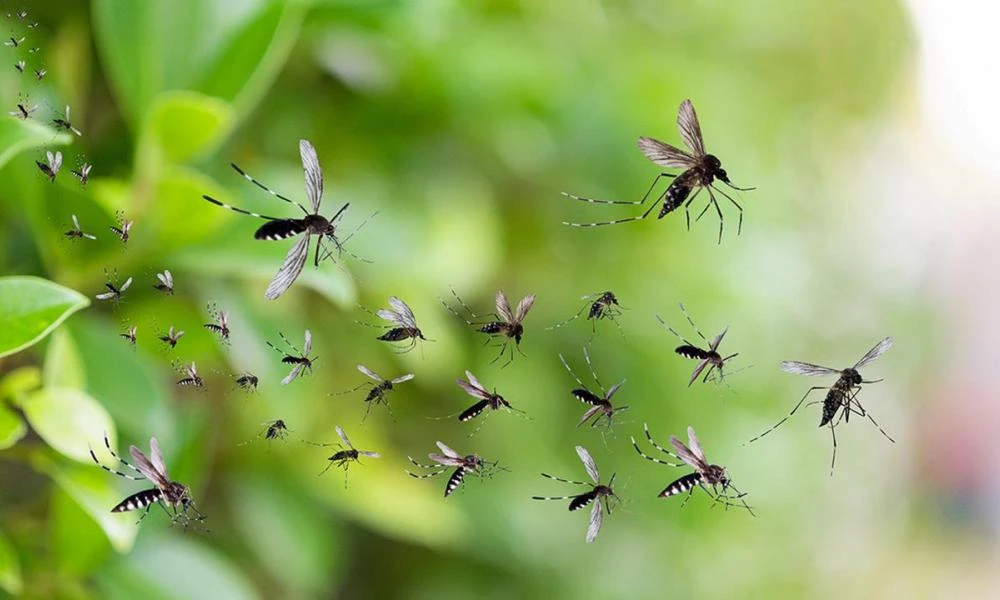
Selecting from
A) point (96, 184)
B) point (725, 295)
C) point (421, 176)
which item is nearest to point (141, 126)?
point (96, 184)

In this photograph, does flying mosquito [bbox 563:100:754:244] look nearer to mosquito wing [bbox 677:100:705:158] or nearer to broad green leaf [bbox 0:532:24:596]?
mosquito wing [bbox 677:100:705:158]

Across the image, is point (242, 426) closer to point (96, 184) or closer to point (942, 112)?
point (96, 184)

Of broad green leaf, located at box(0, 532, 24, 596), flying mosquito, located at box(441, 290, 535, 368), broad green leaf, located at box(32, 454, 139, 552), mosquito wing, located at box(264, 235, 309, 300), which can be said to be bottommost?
broad green leaf, located at box(0, 532, 24, 596)

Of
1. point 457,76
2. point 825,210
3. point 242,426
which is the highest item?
point 825,210

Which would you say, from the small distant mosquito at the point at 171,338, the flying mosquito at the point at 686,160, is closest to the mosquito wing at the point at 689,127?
the flying mosquito at the point at 686,160

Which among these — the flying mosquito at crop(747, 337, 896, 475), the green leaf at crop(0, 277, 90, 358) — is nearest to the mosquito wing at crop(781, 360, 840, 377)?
the flying mosquito at crop(747, 337, 896, 475)

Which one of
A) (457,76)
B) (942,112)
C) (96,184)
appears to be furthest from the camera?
(942,112)
